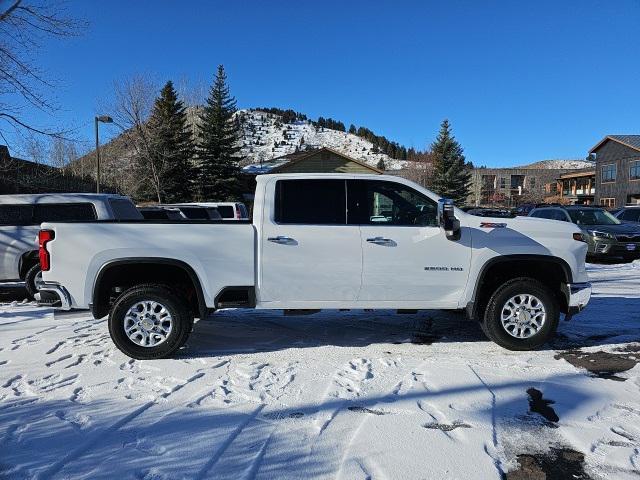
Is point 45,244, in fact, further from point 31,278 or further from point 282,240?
point 31,278

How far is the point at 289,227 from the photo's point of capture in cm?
536

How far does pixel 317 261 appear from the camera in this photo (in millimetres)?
5348

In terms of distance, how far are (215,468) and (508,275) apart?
13.3ft

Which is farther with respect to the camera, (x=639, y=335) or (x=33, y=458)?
(x=639, y=335)

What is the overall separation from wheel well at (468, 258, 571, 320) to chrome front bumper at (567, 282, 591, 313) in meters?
0.09

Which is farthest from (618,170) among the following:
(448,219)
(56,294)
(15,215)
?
(56,294)

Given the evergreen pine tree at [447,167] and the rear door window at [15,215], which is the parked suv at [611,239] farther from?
the evergreen pine tree at [447,167]

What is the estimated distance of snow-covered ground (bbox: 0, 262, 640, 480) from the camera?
323 cm

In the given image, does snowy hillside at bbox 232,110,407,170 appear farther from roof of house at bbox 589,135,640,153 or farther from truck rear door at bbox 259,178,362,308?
truck rear door at bbox 259,178,362,308

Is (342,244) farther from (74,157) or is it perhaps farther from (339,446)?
(74,157)

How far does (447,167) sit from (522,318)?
149 feet

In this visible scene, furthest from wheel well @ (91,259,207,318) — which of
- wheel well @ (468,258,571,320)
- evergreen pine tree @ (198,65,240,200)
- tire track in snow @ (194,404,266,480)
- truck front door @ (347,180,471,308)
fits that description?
evergreen pine tree @ (198,65,240,200)

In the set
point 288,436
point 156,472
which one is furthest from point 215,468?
point 288,436

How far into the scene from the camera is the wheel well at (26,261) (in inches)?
362
